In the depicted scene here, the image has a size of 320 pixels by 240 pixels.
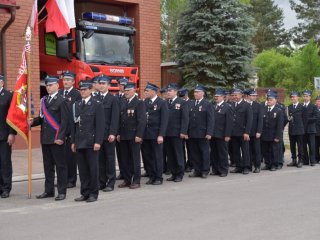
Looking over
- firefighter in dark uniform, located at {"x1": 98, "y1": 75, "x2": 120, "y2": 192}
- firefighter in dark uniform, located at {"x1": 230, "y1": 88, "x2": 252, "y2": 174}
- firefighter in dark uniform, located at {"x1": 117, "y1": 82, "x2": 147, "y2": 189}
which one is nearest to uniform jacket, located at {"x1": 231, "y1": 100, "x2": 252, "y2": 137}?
firefighter in dark uniform, located at {"x1": 230, "y1": 88, "x2": 252, "y2": 174}

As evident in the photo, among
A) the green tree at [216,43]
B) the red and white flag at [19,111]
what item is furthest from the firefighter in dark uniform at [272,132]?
the green tree at [216,43]

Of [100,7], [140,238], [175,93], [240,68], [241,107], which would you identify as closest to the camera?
[140,238]

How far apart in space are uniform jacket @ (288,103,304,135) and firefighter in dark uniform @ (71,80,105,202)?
241 inches

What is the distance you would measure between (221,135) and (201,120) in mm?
605

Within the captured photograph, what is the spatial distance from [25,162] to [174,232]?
707 cm

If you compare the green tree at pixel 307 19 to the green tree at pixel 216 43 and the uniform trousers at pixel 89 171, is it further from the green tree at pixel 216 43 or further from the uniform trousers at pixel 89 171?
the uniform trousers at pixel 89 171

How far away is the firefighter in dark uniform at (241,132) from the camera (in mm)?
11555

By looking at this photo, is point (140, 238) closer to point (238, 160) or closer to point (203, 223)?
point (203, 223)

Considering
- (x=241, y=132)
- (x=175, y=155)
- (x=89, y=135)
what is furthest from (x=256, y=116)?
(x=89, y=135)

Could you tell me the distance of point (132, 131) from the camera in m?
9.71

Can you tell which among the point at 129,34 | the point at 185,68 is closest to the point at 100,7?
the point at 129,34

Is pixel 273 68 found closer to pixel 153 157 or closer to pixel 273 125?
pixel 273 125

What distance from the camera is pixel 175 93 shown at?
10.8 metres

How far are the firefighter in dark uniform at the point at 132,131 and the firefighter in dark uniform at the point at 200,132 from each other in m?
1.64
